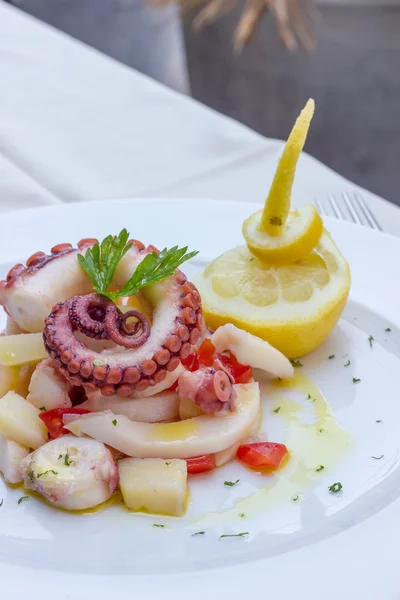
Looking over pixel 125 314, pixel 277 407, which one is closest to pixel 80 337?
pixel 125 314

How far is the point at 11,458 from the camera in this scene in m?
1.89

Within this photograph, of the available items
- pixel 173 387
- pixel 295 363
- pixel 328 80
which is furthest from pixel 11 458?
pixel 328 80

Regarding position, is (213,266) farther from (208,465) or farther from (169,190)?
(169,190)

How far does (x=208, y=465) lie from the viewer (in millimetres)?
1958

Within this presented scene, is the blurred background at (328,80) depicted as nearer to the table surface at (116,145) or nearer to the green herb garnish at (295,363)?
the table surface at (116,145)

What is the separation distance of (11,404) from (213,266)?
2.83 feet

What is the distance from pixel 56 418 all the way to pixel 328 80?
14.9 feet

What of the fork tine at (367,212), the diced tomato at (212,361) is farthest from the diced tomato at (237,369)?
the fork tine at (367,212)

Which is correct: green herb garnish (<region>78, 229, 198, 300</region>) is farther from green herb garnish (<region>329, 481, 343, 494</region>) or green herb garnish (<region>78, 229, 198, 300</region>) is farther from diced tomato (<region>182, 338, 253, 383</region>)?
green herb garnish (<region>329, 481, 343, 494</region>)

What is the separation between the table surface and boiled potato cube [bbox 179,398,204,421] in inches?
68.1

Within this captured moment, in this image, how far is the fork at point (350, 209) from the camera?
10.5 feet

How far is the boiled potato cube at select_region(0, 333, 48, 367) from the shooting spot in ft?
6.82

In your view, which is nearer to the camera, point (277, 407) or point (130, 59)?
point (277, 407)

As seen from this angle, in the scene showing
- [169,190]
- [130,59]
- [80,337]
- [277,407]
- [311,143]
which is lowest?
[130,59]
